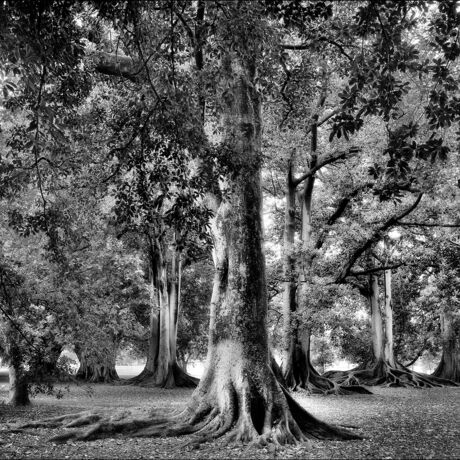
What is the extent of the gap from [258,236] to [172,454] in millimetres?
4166

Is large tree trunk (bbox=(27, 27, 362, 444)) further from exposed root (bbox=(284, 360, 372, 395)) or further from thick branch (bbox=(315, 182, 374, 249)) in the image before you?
thick branch (bbox=(315, 182, 374, 249))

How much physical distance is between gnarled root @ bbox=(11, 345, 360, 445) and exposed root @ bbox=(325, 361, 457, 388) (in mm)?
14733

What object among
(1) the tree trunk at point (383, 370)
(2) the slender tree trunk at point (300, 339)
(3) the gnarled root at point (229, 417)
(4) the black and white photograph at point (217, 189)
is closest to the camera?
(4) the black and white photograph at point (217, 189)

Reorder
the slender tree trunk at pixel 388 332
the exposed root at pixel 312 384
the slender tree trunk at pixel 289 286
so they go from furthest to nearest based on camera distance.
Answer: the slender tree trunk at pixel 388 332, the slender tree trunk at pixel 289 286, the exposed root at pixel 312 384

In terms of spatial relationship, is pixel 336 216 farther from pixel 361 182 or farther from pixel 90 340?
pixel 90 340

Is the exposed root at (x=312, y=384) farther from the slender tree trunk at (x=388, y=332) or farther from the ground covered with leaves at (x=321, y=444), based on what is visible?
the slender tree trunk at (x=388, y=332)

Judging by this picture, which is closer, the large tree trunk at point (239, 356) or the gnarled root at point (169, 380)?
the large tree trunk at point (239, 356)

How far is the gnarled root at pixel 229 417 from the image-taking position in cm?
769

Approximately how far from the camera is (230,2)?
5223 mm

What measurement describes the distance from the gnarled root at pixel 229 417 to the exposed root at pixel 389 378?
14.7 meters

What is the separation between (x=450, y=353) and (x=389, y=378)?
5.38m

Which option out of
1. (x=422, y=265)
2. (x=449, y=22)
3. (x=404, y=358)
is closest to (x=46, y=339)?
(x=449, y=22)

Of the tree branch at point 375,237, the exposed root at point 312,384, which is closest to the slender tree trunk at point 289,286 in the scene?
the exposed root at point 312,384

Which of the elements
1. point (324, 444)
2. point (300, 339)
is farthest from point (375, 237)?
point (324, 444)
